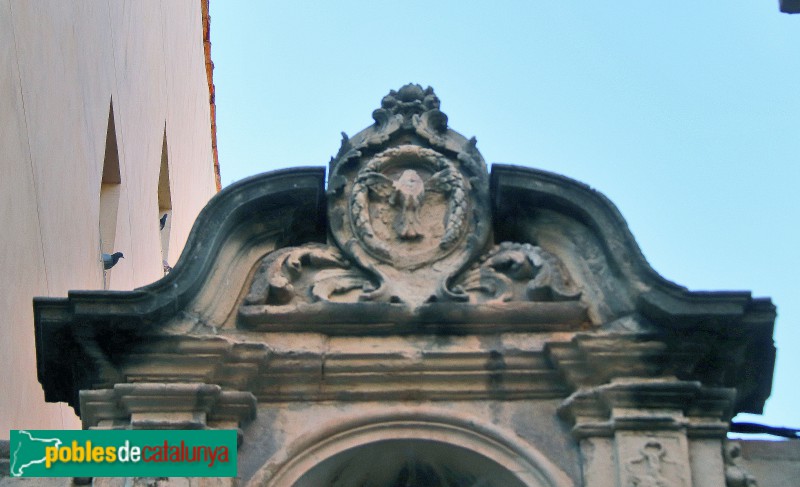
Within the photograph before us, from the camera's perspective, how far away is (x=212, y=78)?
21047 mm

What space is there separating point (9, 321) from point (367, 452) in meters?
3.17

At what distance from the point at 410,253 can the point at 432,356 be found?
833 millimetres

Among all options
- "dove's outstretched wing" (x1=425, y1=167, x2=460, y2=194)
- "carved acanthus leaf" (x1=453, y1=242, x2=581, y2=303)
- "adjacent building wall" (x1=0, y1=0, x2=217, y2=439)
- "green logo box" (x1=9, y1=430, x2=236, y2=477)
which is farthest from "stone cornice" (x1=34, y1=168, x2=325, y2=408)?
"adjacent building wall" (x1=0, y1=0, x2=217, y2=439)

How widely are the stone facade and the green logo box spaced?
0.10 m

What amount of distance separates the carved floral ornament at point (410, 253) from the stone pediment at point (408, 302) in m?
0.01

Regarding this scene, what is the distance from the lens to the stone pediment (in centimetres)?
730

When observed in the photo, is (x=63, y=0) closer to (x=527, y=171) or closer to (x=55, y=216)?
(x=55, y=216)

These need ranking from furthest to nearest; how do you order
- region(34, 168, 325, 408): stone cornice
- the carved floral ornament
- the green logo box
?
the carved floral ornament
region(34, 168, 325, 408): stone cornice
the green logo box

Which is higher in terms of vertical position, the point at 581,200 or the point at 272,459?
the point at 581,200

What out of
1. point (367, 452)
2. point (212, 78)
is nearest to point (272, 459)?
point (367, 452)

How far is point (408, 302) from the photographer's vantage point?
25.1 ft

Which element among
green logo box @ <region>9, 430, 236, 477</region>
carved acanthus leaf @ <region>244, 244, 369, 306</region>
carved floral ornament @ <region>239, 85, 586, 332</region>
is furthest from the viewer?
carved acanthus leaf @ <region>244, 244, 369, 306</region>

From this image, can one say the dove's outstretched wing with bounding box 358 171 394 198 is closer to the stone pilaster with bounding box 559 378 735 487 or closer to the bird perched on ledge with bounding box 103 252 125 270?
the stone pilaster with bounding box 559 378 735 487

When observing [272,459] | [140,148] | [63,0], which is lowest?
[272,459]
